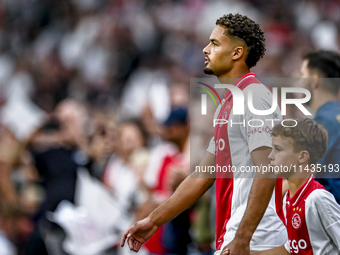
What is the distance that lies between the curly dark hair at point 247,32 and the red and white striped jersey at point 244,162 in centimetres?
13

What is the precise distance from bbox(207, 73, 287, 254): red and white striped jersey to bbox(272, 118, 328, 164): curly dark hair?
15 cm

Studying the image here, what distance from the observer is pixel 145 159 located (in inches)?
228

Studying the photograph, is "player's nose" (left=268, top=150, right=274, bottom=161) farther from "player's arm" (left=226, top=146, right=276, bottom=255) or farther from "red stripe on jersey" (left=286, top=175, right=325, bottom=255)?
"red stripe on jersey" (left=286, top=175, right=325, bottom=255)

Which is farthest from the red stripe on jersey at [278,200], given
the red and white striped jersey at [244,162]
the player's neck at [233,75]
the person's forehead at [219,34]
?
the person's forehead at [219,34]

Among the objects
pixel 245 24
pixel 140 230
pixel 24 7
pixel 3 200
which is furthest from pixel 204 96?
pixel 24 7

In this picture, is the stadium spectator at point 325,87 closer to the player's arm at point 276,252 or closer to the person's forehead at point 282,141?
the person's forehead at point 282,141

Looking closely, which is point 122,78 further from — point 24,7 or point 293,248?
point 293,248

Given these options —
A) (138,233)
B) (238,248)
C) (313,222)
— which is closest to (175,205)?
(138,233)

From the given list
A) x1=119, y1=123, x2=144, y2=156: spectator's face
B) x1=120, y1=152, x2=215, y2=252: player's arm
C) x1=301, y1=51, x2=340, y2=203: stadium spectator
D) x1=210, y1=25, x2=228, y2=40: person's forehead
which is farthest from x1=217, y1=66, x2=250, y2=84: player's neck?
x1=119, y1=123, x2=144, y2=156: spectator's face

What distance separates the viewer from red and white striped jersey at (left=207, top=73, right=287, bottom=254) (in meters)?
2.66

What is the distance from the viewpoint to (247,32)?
2828mm

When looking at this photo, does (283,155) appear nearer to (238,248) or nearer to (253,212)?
(253,212)

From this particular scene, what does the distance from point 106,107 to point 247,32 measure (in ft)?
24.8

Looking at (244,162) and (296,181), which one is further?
(296,181)
